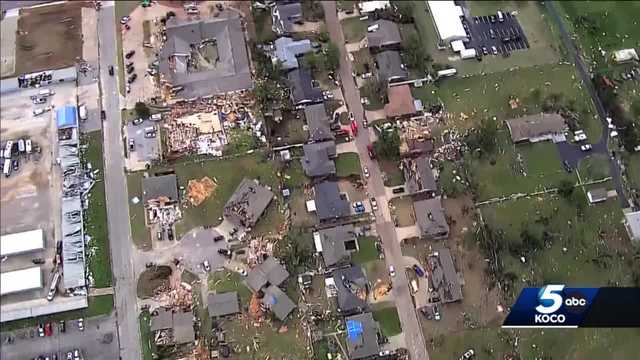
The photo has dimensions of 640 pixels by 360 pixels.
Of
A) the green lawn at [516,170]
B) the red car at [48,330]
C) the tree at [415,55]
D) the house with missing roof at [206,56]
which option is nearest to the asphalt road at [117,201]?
the red car at [48,330]

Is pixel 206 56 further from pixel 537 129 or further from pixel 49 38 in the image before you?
pixel 537 129

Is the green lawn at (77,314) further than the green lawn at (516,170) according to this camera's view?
No

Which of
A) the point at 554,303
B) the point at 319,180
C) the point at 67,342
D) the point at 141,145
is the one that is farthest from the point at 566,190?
the point at 67,342

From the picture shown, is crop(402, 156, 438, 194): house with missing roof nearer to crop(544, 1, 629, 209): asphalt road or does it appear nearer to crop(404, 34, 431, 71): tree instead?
crop(404, 34, 431, 71): tree

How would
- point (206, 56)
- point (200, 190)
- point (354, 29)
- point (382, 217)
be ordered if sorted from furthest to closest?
point (354, 29) → point (206, 56) → point (200, 190) → point (382, 217)

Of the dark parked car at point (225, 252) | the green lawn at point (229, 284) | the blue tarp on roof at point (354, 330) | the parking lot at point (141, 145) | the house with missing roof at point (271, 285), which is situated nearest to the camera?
the blue tarp on roof at point (354, 330)

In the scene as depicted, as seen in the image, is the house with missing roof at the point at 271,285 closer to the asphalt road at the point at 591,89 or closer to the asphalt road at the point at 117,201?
the asphalt road at the point at 117,201

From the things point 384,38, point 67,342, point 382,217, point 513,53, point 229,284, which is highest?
point 384,38
